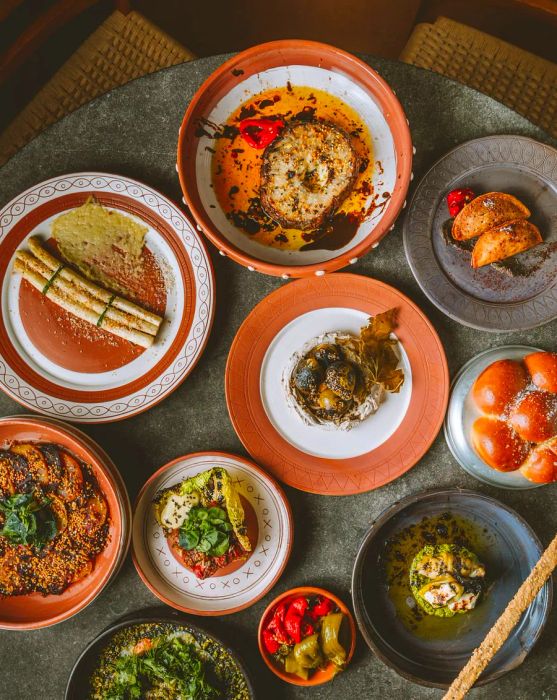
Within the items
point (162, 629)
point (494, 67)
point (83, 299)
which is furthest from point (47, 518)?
point (494, 67)

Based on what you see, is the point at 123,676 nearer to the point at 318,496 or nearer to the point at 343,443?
Result: the point at 318,496

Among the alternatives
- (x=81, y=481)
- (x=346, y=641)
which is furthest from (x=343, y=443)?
(x=81, y=481)

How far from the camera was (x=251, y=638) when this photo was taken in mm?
2752

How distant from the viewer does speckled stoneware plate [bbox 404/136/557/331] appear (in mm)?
2533

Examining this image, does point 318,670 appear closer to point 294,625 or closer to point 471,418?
point 294,625

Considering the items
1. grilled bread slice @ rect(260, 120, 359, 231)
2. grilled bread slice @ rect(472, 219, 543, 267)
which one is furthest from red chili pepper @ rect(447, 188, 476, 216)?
grilled bread slice @ rect(260, 120, 359, 231)

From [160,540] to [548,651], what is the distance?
1.84 meters

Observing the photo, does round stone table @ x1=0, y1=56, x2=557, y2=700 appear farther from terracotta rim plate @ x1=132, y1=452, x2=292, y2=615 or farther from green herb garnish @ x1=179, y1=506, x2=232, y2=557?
green herb garnish @ x1=179, y1=506, x2=232, y2=557

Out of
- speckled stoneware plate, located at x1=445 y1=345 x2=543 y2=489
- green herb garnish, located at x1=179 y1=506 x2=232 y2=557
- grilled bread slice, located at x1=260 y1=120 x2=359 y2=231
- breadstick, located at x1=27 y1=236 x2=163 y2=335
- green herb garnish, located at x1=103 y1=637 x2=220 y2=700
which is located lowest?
green herb garnish, located at x1=103 y1=637 x2=220 y2=700

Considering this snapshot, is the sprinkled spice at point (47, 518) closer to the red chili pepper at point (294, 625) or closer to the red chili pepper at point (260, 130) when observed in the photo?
the red chili pepper at point (294, 625)

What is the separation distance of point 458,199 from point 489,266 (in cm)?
32

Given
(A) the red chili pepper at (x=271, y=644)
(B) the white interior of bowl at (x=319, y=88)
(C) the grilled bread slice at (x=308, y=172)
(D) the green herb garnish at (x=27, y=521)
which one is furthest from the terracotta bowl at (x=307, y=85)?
(A) the red chili pepper at (x=271, y=644)

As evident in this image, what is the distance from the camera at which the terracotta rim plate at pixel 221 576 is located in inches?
104

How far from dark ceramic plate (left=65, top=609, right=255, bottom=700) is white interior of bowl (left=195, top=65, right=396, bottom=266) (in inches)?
65.6
